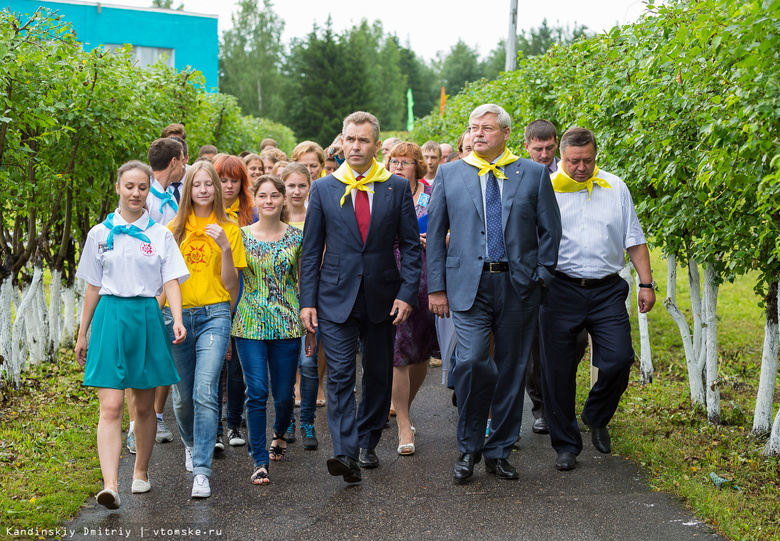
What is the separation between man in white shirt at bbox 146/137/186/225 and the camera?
246 inches

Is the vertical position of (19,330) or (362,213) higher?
(362,213)

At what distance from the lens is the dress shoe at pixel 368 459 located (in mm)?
5762

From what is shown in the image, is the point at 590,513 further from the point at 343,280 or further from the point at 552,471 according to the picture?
the point at 343,280

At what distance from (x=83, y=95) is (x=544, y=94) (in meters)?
5.12

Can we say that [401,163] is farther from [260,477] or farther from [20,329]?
[20,329]

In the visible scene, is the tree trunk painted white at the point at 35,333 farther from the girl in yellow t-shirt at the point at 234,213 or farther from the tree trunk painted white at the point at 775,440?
the tree trunk painted white at the point at 775,440

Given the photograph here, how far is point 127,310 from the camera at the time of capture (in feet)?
16.3

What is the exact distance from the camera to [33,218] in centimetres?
846

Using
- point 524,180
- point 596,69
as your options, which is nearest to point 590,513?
point 524,180

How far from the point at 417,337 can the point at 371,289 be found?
0.89 metres

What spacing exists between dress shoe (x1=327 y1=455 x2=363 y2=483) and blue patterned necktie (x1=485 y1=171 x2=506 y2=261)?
63.6 inches

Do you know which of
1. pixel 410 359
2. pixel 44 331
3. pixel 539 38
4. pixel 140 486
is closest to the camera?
pixel 140 486

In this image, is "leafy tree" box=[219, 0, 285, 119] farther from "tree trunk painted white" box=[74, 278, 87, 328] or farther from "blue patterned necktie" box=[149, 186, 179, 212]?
"blue patterned necktie" box=[149, 186, 179, 212]

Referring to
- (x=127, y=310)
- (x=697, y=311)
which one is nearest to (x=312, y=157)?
(x=127, y=310)
